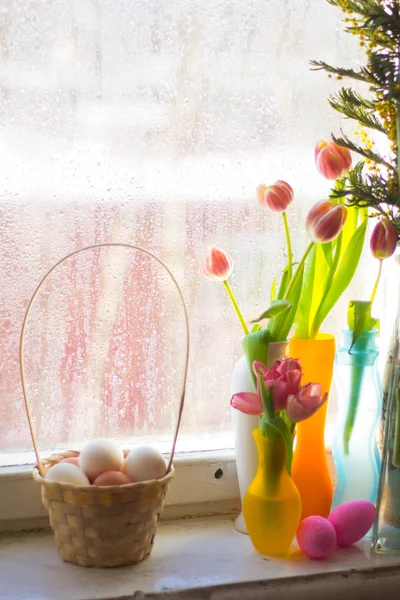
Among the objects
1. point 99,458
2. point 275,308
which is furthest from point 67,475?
point 275,308

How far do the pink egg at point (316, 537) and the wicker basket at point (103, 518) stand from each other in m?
0.18

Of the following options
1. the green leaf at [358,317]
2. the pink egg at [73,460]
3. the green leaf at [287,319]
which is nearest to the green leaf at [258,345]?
the green leaf at [287,319]

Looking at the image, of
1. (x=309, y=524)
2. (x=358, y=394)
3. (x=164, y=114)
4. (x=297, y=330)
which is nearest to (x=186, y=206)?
(x=164, y=114)

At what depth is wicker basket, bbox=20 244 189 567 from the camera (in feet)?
2.84

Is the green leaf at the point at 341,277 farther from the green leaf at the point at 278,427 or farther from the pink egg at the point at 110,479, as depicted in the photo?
the pink egg at the point at 110,479

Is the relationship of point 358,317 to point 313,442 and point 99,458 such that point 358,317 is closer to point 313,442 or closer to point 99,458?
point 313,442

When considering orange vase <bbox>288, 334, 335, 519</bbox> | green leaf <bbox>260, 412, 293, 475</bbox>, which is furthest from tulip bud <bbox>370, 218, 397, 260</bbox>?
green leaf <bbox>260, 412, 293, 475</bbox>

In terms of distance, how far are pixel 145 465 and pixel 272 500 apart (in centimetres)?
16

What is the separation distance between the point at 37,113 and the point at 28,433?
0.43 m

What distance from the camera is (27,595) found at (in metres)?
→ 0.87

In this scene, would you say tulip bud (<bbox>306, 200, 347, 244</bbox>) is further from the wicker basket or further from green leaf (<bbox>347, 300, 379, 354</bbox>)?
the wicker basket

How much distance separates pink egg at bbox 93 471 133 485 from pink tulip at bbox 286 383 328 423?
20cm

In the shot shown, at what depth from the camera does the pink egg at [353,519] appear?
960 millimetres

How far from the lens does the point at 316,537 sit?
3.07 ft
